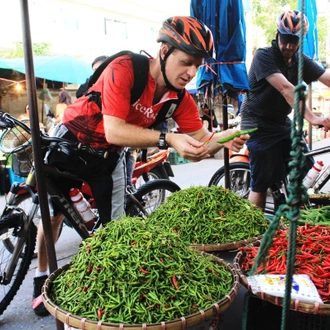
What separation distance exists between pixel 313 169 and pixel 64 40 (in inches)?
611

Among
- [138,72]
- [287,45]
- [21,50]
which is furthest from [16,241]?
[21,50]

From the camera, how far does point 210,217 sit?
267cm

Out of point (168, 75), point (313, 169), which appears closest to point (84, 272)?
point (168, 75)

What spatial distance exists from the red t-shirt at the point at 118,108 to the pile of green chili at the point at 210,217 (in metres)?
0.59

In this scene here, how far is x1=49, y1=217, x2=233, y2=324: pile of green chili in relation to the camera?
5.48ft

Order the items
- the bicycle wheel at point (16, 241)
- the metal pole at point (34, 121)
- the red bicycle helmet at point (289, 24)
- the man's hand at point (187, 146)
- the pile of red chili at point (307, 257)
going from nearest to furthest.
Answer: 1. the pile of red chili at point (307, 257)
2. the metal pole at point (34, 121)
3. the man's hand at point (187, 146)
4. the bicycle wheel at point (16, 241)
5. the red bicycle helmet at point (289, 24)

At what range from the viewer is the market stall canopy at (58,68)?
30.7 feet

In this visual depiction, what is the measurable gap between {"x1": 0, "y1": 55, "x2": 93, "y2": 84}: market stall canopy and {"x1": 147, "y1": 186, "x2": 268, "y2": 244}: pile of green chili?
289 inches

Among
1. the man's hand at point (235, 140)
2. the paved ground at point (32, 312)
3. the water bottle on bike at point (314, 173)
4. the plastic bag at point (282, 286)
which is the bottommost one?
the paved ground at point (32, 312)

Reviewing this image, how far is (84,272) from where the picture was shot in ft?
6.07

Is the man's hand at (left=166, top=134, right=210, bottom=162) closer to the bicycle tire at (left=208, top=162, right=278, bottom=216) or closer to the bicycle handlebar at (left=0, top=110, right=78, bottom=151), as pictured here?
the bicycle handlebar at (left=0, top=110, right=78, bottom=151)

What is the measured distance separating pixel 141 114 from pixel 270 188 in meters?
2.41

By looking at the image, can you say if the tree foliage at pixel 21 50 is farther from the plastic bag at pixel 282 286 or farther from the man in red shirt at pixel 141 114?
the plastic bag at pixel 282 286

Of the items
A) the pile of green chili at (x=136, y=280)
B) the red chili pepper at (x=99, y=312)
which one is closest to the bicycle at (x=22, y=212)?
the pile of green chili at (x=136, y=280)
